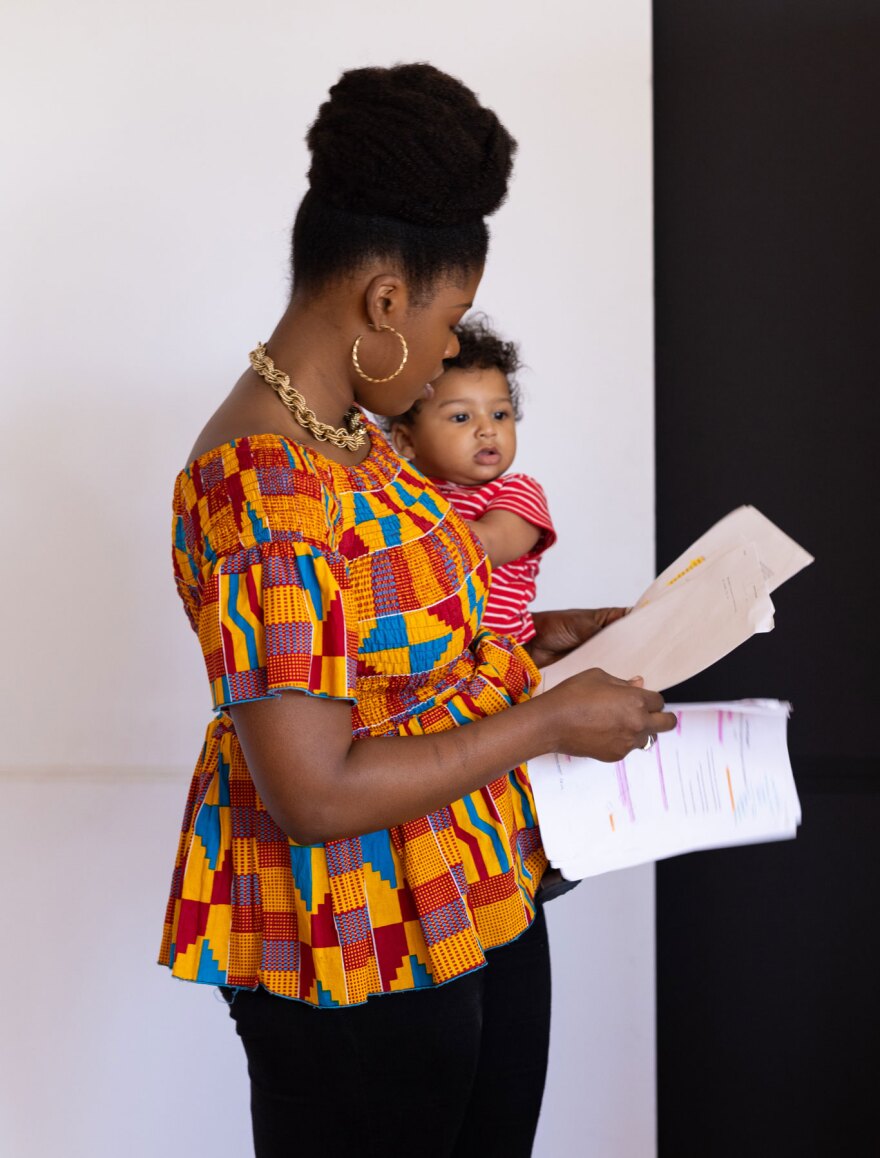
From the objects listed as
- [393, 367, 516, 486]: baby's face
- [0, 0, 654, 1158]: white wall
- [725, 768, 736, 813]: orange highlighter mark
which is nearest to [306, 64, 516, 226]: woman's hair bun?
[393, 367, 516, 486]: baby's face

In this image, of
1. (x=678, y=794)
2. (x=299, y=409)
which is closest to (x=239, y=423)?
(x=299, y=409)

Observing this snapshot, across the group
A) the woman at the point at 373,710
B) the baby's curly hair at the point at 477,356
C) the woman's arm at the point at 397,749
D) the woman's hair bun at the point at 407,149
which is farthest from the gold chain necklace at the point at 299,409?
the baby's curly hair at the point at 477,356

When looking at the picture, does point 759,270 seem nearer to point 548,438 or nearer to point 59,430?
point 548,438

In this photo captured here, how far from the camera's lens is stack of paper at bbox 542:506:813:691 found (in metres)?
1.18

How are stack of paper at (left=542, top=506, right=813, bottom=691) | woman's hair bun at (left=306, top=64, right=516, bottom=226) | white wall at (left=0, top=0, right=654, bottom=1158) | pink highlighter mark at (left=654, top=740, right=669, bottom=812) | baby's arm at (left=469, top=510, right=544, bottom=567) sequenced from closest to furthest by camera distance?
1. woman's hair bun at (left=306, top=64, right=516, bottom=226)
2. stack of paper at (left=542, top=506, right=813, bottom=691)
3. pink highlighter mark at (left=654, top=740, right=669, bottom=812)
4. baby's arm at (left=469, top=510, right=544, bottom=567)
5. white wall at (left=0, top=0, right=654, bottom=1158)

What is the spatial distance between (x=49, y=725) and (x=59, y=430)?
0.55m

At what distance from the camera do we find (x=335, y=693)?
966 millimetres

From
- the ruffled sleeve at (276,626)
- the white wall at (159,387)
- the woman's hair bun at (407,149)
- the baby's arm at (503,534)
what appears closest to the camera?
the ruffled sleeve at (276,626)

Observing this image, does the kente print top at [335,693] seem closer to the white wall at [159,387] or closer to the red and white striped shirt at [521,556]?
the red and white striped shirt at [521,556]

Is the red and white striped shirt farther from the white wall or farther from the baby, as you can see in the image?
the white wall

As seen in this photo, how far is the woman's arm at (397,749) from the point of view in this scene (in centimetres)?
96

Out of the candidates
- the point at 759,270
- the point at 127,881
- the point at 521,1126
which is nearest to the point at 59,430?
the point at 127,881

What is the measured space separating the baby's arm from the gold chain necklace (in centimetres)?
47

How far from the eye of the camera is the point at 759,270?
1985mm
